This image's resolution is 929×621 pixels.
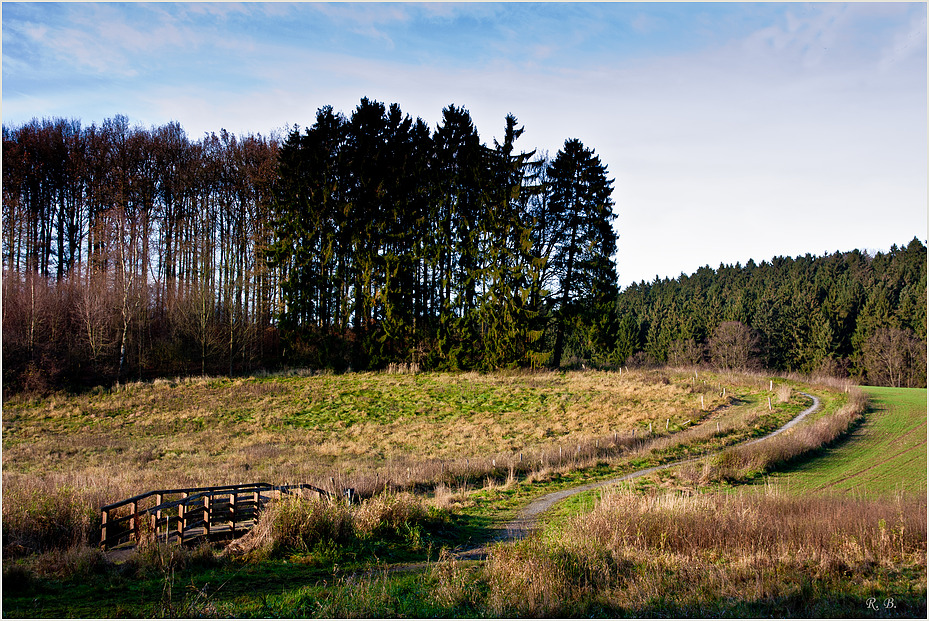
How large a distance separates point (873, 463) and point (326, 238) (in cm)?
3452

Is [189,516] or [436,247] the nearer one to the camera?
[189,516]

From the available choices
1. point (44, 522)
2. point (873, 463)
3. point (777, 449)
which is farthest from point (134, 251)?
point (873, 463)

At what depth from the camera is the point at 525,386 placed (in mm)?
33531

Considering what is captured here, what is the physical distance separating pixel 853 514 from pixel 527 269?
2894 centimetres

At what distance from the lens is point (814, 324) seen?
66625 millimetres

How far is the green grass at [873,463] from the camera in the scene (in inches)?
636

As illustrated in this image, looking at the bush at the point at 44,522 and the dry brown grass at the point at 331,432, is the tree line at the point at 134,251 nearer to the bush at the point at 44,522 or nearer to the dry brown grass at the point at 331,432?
the dry brown grass at the point at 331,432

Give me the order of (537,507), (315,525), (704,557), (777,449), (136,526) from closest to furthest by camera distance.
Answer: (704,557), (136,526), (315,525), (537,507), (777,449)

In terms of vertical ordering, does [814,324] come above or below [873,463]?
above

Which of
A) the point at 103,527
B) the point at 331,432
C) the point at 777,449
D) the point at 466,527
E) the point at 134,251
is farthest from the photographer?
the point at 134,251

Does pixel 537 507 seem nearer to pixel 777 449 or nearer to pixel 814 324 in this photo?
pixel 777 449

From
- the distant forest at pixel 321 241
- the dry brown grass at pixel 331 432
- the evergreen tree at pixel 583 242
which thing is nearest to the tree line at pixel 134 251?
the distant forest at pixel 321 241

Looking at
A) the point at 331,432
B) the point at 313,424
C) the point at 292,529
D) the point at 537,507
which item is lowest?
the point at 537,507

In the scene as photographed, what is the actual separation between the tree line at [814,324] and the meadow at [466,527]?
110 ft
